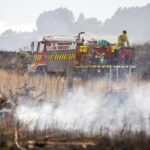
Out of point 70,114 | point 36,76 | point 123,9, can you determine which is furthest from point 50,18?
point 70,114

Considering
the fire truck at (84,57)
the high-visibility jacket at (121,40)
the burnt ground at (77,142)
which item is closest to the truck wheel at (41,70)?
the fire truck at (84,57)

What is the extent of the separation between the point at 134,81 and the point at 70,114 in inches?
369

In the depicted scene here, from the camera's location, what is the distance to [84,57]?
73.7 ft

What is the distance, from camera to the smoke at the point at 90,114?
1248cm

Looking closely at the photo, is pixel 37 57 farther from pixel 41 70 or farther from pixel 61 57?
pixel 61 57

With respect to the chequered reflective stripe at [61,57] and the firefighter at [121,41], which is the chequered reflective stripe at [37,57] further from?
the firefighter at [121,41]

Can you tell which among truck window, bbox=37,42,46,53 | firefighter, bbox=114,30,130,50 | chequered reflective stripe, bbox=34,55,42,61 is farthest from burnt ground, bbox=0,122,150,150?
chequered reflective stripe, bbox=34,55,42,61

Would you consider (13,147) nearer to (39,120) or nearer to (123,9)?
(39,120)

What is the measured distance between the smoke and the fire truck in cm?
584

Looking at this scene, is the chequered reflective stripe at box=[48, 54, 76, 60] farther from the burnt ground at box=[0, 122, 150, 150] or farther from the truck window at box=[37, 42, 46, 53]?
the burnt ground at box=[0, 122, 150, 150]

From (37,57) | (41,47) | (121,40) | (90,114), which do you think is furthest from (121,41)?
(90,114)

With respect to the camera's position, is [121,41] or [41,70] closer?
[121,41]

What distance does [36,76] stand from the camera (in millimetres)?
24047

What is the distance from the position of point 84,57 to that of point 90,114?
335 inches
